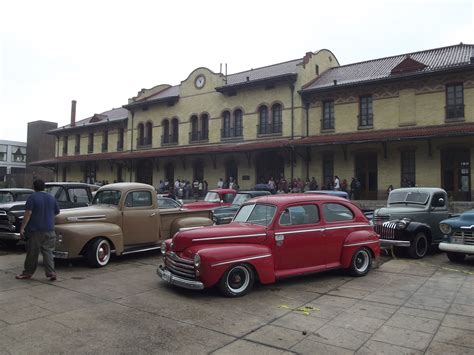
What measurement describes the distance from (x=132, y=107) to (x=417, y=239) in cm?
3006

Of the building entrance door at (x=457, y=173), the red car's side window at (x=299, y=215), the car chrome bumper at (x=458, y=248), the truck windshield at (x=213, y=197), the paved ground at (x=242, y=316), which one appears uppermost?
the building entrance door at (x=457, y=173)

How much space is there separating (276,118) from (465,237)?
18817 millimetres

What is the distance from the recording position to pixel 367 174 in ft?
77.5

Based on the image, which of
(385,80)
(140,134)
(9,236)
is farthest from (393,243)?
(140,134)

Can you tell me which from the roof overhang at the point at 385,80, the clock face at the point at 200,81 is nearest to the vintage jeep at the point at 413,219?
the roof overhang at the point at 385,80

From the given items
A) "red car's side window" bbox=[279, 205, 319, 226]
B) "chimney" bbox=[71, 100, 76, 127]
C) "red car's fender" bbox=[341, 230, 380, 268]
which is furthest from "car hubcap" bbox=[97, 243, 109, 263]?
"chimney" bbox=[71, 100, 76, 127]

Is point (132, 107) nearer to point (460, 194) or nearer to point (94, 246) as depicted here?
point (460, 194)

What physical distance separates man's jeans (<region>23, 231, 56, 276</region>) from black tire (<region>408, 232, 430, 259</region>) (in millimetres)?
8205

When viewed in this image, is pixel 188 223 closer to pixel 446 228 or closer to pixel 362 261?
pixel 362 261

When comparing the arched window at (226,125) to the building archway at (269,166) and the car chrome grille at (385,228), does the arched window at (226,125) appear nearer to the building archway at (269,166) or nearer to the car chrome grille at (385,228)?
the building archway at (269,166)

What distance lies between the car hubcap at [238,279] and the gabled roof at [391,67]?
63.0 feet

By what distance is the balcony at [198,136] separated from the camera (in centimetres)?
3083

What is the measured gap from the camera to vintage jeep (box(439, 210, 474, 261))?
9031 mm

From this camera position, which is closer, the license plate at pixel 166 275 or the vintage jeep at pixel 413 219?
the license plate at pixel 166 275
